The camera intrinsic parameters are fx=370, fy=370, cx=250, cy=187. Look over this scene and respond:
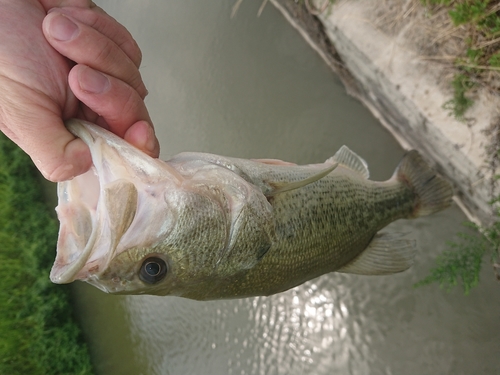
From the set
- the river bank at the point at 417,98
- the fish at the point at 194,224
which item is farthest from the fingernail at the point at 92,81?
the river bank at the point at 417,98

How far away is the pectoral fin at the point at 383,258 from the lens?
5.45 feet

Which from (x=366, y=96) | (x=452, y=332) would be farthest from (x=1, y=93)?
(x=452, y=332)

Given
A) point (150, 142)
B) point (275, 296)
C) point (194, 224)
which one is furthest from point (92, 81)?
point (275, 296)

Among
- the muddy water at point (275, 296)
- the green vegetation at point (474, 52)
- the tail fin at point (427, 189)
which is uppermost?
the green vegetation at point (474, 52)

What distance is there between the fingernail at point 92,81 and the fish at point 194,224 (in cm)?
10

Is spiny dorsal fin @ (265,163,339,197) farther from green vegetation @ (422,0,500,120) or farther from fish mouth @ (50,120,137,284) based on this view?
green vegetation @ (422,0,500,120)

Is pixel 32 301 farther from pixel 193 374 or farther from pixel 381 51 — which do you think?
pixel 381 51

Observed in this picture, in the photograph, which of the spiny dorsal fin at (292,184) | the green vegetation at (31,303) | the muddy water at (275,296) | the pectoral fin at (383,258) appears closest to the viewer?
the spiny dorsal fin at (292,184)

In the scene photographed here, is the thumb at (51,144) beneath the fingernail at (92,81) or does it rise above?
beneath

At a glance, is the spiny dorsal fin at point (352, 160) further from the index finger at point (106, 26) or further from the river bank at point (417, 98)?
the index finger at point (106, 26)

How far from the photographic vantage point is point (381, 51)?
2.20 meters

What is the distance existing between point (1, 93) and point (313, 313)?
8.67ft

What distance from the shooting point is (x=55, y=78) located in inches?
39.8

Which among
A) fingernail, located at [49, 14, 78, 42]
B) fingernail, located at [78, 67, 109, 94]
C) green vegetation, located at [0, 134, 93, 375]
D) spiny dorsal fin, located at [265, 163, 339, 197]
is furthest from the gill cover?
green vegetation, located at [0, 134, 93, 375]
